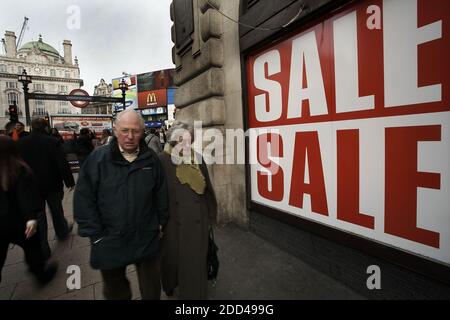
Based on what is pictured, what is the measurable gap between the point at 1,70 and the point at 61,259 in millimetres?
85525

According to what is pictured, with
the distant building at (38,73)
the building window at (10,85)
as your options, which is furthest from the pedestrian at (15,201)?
the building window at (10,85)

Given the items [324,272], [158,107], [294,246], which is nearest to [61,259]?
[294,246]

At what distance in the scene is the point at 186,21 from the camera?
17.3ft

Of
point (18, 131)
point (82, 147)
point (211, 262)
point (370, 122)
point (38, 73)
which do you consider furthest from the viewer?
point (38, 73)

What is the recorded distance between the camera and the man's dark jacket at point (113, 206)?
185 centimetres

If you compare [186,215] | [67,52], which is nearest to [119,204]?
[186,215]

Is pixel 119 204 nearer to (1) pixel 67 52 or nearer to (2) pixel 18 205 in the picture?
(2) pixel 18 205

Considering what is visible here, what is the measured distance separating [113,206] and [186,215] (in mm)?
731

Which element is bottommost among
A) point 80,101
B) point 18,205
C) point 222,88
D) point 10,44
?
point 18,205

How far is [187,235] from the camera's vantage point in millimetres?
2416

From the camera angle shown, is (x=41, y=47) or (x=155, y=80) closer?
(x=155, y=80)

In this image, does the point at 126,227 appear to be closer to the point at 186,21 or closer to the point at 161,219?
the point at 161,219

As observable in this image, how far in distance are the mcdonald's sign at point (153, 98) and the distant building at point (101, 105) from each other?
69.5 ft

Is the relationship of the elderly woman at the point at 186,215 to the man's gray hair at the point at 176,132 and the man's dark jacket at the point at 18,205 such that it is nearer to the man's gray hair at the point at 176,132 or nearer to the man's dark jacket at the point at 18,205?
the man's gray hair at the point at 176,132
